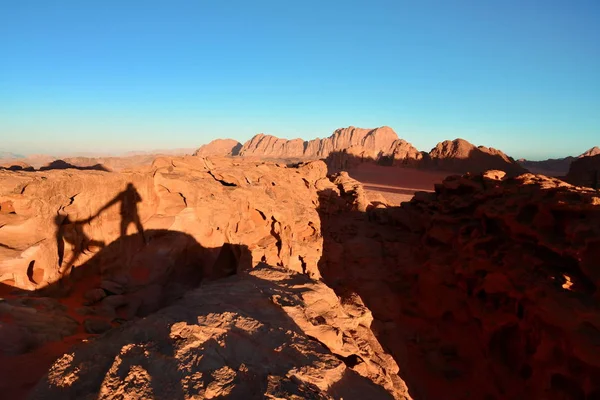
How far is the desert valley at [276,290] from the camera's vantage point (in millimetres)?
3240

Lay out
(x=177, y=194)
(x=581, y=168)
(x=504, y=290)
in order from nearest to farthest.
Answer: (x=177, y=194)
(x=504, y=290)
(x=581, y=168)

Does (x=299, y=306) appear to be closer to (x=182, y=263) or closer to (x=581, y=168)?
(x=182, y=263)

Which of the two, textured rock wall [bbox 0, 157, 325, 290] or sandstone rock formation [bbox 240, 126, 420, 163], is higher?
sandstone rock formation [bbox 240, 126, 420, 163]

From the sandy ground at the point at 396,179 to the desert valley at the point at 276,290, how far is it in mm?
17873

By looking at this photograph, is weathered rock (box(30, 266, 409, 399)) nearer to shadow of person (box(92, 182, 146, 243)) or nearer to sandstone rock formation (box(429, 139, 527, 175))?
shadow of person (box(92, 182, 146, 243))

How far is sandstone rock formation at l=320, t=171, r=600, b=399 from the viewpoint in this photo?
7.21 m

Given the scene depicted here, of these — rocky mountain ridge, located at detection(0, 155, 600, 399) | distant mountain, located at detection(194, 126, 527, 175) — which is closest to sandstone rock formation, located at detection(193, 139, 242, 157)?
distant mountain, located at detection(194, 126, 527, 175)

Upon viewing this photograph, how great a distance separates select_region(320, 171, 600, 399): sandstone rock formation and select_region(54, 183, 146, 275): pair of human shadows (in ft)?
15.7

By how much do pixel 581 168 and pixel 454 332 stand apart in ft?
54.0

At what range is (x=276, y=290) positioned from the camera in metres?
5.00

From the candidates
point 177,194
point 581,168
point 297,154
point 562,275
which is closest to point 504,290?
point 562,275

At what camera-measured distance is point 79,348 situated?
336cm

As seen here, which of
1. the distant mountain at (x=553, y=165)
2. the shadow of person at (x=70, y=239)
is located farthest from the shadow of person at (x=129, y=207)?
the distant mountain at (x=553, y=165)

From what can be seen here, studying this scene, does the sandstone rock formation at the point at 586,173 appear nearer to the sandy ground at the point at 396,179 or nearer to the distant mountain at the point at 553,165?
the sandy ground at the point at 396,179
